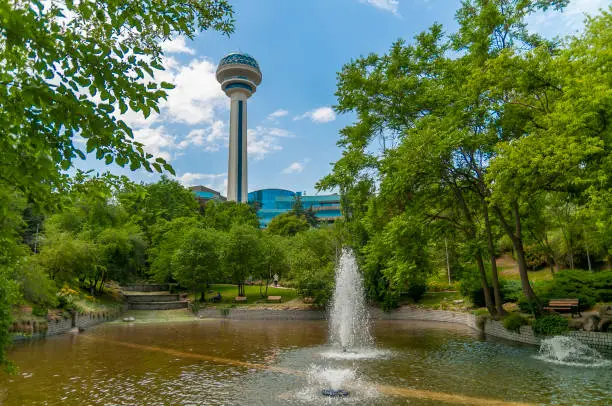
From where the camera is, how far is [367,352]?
48.5ft

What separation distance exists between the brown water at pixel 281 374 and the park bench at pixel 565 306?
3.78m

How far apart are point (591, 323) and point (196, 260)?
94.9ft

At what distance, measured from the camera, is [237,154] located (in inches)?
4186

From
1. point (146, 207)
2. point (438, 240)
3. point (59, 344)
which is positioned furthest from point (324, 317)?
point (146, 207)

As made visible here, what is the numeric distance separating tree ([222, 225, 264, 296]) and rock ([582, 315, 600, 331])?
86.4 feet

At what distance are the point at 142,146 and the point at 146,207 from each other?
169 ft

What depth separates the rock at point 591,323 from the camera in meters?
14.4

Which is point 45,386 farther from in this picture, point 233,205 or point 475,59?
point 233,205

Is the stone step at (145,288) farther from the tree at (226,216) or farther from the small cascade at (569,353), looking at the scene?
the small cascade at (569,353)

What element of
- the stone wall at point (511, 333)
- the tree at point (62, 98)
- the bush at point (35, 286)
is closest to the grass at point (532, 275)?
the stone wall at point (511, 333)

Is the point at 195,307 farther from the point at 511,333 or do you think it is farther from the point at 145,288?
the point at 511,333

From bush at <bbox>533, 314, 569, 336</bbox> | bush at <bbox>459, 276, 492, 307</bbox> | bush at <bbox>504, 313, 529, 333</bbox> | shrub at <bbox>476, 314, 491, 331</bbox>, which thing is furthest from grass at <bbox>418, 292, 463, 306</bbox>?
bush at <bbox>533, 314, 569, 336</bbox>

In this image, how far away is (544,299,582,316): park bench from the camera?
1791 centimetres

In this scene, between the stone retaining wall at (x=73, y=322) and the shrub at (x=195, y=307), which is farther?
the shrub at (x=195, y=307)
